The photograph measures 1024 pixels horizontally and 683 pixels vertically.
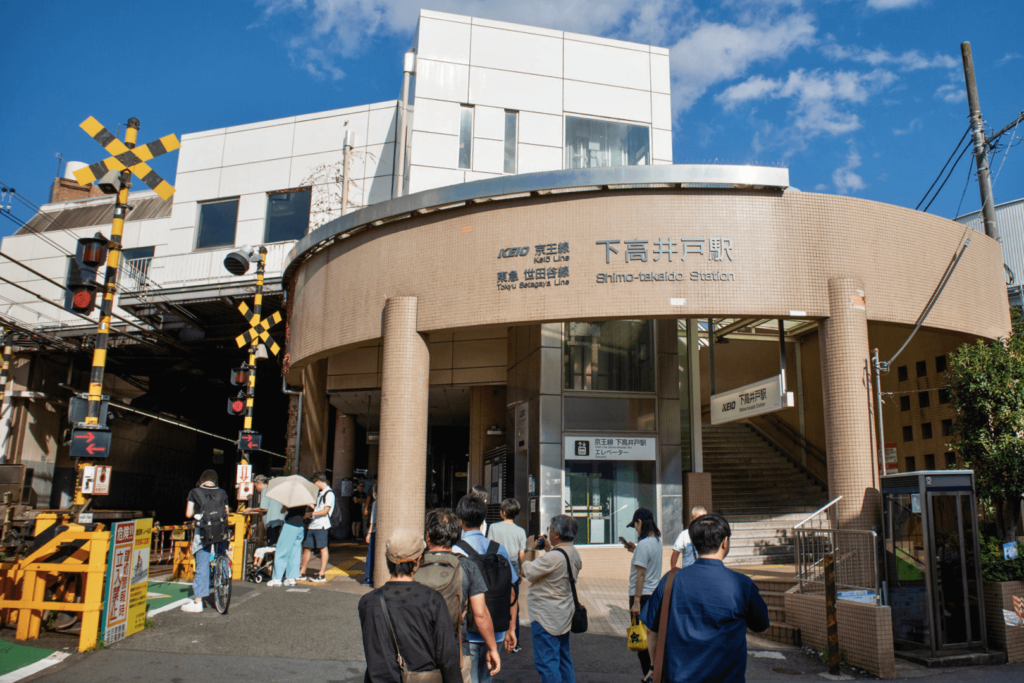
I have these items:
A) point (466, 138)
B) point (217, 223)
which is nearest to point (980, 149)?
point (466, 138)

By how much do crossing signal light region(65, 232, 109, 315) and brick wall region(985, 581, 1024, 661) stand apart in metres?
12.0

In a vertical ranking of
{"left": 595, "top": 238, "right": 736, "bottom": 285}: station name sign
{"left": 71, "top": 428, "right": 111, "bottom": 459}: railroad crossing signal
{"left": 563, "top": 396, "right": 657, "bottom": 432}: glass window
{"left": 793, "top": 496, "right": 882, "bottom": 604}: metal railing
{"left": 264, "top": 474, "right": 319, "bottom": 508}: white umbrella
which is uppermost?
{"left": 595, "top": 238, "right": 736, "bottom": 285}: station name sign

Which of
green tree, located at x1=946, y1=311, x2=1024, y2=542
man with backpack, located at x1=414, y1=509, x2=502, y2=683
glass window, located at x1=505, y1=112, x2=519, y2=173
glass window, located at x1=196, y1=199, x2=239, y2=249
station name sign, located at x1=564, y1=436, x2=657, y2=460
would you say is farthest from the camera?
glass window, located at x1=196, y1=199, x2=239, y2=249

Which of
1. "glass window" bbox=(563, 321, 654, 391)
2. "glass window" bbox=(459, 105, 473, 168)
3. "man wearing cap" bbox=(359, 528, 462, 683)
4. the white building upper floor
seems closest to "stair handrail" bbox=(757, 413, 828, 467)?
"glass window" bbox=(563, 321, 654, 391)

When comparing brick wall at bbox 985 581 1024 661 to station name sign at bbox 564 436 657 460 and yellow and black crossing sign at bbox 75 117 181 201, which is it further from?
yellow and black crossing sign at bbox 75 117 181 201

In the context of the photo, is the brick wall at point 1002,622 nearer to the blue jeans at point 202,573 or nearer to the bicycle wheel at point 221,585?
the bicycle wheel at point 221,585

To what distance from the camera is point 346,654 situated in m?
8.39

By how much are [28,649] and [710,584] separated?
25.3 feet

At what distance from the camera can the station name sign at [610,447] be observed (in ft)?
47.1

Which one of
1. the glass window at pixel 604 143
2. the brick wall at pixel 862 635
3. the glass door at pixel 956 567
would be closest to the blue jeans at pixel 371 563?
the brick wall at pixel 862 635

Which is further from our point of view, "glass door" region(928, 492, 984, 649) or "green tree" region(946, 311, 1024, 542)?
"green tree" region(946, 311, 1024, 542)

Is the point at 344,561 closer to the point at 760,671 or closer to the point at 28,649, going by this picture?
the point at 28,649

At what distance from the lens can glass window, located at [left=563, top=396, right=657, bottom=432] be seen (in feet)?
47.6

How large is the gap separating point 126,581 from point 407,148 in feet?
48.6
